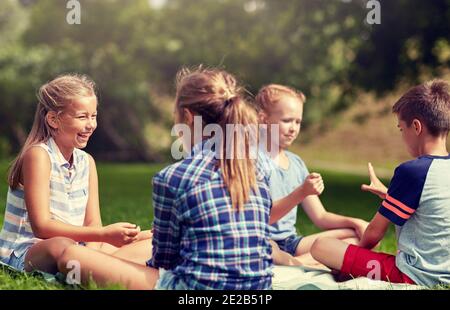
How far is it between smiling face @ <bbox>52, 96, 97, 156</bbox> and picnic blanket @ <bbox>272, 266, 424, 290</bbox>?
1328mm

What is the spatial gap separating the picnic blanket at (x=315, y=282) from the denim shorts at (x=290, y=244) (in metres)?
0.38

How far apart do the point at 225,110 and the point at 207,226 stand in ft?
1.75

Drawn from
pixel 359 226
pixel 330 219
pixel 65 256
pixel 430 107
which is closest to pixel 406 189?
pixel 430 107

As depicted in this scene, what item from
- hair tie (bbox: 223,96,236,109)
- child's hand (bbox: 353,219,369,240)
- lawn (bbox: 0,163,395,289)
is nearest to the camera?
hair tie (bbox: 223,96,236,109)

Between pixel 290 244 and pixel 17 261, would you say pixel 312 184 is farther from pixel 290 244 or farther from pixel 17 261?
pixel 17 261

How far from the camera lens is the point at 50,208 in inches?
142

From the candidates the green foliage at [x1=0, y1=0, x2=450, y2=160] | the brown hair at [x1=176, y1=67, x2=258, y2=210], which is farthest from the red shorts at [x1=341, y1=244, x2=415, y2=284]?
the green foliage at [x1=0, y1=0, x2=450, y2=160]

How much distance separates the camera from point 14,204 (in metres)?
3.65

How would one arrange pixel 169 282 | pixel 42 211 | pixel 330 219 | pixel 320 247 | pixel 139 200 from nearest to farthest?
pixel 169 282
pixel 42 211
pixel 320 247
pixel 330 219
pixel 139 200

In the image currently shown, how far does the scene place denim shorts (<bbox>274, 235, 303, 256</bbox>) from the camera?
14.5 ft

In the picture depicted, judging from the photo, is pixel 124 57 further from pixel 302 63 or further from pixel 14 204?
pixel 14 204

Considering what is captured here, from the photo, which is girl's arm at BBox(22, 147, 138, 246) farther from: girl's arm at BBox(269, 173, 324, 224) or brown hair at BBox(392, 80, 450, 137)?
brown hair at BBox(392, 80, 450, 137)

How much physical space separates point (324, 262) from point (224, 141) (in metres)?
1.28

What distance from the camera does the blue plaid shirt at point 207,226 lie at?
2.90 metres
